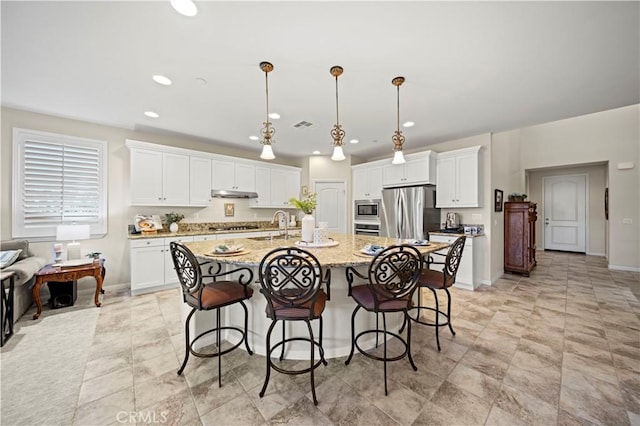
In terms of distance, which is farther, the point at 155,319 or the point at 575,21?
the point at 155,319

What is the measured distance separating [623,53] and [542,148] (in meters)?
5.51

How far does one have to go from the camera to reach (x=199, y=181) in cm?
459

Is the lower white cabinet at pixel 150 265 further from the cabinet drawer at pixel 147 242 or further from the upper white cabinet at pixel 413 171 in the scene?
the upper white cabinet at pixel 413 171

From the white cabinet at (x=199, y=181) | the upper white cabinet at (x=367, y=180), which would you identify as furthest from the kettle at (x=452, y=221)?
the white cabinet at (x=199, y=181)

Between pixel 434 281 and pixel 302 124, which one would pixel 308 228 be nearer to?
pixel 434 281

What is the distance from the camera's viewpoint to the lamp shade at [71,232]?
127 inches

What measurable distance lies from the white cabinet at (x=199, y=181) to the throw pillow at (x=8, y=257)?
83.7 inches

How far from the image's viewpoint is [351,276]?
2092 millimetres

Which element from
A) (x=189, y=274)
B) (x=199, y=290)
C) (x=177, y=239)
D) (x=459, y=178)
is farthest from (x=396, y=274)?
(x=177, y=239)

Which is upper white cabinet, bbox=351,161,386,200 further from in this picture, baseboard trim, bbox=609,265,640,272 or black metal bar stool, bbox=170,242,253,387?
baseboard trim, bbox=609,265,640,272

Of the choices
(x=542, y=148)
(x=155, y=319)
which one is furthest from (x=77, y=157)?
(x=542, y=148)

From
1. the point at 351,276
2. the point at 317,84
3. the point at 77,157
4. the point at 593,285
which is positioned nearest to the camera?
the point at 351,276

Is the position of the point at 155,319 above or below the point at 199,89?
below

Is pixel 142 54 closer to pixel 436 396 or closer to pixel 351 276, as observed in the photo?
pixel 351 276
